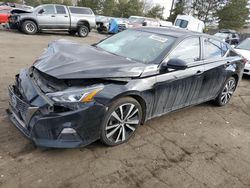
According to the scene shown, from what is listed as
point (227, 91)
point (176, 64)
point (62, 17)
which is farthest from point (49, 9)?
point (176, 64)

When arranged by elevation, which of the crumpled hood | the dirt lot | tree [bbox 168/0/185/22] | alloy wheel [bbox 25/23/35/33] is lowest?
the dirt lot

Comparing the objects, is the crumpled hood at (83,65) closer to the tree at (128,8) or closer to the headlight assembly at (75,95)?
the headlight assembly at (75,95)

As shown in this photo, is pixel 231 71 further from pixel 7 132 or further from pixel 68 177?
pixel 7 132

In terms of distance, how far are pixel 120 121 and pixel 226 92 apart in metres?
3.17

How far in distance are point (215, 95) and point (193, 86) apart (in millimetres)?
1136

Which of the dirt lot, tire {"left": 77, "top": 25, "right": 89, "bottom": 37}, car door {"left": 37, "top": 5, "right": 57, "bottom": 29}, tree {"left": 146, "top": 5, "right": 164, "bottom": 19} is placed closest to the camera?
the dirt lot

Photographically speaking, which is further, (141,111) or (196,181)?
(141,111)

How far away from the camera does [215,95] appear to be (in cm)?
517

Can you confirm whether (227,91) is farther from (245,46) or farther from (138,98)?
(245,46)

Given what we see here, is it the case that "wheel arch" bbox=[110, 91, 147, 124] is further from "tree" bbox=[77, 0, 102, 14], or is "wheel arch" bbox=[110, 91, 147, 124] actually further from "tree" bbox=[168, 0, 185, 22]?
"tree" bbox=[168, 0, 185, 22]

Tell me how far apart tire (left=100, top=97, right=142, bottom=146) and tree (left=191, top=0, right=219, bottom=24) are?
4391cm

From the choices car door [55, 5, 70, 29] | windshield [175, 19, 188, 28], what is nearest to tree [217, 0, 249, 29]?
windshield [175, 19, 188, 28]

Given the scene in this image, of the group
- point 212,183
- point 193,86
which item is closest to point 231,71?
point 193,86

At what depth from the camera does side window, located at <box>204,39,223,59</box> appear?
457 cm
